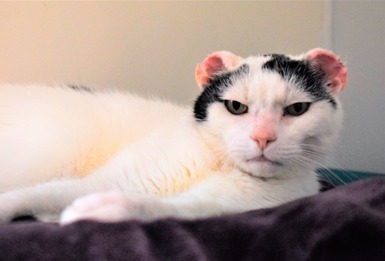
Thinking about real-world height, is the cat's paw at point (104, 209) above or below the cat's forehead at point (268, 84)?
below

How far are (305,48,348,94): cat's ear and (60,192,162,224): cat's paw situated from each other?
0.65 m

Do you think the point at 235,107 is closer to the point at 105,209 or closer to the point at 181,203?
the point at 181,203

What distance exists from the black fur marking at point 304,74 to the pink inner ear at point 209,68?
14 centimetres

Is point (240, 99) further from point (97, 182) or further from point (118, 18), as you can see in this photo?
point (118, 18)

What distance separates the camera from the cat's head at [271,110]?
3.49ft

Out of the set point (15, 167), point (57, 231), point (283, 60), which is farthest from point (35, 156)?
point (283, 60)

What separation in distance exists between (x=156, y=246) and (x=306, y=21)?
4.91ft

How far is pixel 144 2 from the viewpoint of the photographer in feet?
6.31

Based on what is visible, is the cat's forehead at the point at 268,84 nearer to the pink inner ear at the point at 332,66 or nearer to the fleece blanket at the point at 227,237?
the pink inner ear at the point at 332,66

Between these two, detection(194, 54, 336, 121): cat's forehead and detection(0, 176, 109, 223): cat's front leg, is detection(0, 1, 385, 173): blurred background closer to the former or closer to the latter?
detection(194, 54, 336, 121): cat's forehead

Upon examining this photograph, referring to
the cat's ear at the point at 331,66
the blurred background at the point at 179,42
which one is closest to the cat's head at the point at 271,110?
the cat's ear at the point at 331,66

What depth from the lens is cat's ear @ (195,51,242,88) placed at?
1265mm

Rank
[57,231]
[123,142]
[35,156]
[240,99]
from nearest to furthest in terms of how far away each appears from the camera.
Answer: [57,231] < [240,99] < [35,156] < [123,142]

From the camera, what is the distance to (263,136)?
102 cm
